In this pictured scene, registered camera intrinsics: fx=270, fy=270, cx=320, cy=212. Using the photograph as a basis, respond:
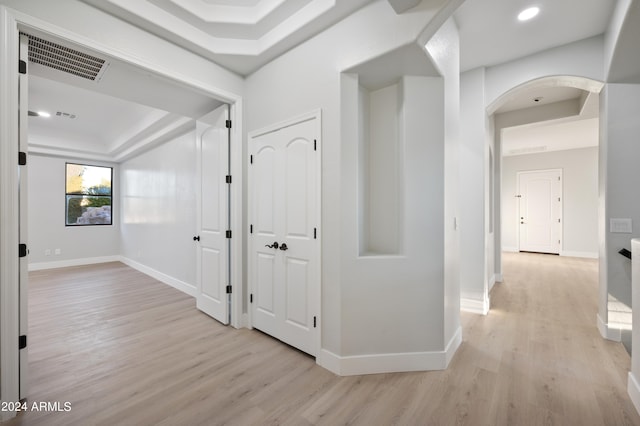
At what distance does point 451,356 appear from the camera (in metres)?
2.39

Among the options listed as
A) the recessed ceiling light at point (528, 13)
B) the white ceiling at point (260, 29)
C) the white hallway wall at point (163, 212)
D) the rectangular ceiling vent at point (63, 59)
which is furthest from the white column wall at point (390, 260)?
the white hallway wall at point (163, 212)

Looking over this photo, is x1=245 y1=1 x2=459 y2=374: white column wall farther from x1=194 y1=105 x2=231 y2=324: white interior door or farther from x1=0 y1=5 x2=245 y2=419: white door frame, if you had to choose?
x1=0 y1=5 x2=245 y2=419: white door frame

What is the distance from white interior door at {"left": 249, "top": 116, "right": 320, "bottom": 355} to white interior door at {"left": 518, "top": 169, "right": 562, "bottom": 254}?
823 centimetres

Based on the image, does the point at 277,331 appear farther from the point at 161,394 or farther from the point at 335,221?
the point at 335,221

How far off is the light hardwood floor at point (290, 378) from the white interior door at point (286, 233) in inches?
11.6

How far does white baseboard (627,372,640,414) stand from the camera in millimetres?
1758

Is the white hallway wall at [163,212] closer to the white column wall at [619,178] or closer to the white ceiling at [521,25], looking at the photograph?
the white ceiling at [521,25]

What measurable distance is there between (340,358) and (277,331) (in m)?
0.82

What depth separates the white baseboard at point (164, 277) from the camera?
4321mm

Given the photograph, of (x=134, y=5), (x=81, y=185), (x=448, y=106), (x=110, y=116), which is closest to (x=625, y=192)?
(x=448, y=106)

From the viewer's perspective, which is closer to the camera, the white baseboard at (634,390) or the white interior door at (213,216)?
the white baseboard at (634,390)

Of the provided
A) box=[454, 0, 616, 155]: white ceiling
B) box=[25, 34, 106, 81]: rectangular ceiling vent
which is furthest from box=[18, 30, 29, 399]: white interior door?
box=[454, 0, 616, 155]: white ceiling

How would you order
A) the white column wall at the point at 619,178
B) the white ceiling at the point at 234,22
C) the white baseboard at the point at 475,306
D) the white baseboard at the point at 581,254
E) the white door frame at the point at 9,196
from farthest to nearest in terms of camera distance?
the white baseboard at the point at 581,254 < the white baseboard at the point at 475,306 < the white column wall at the point at 619,178 < the white ceiling at the point at 234,22 < the white door frame at the point at 9,196

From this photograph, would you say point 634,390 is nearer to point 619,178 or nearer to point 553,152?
point 619,178
